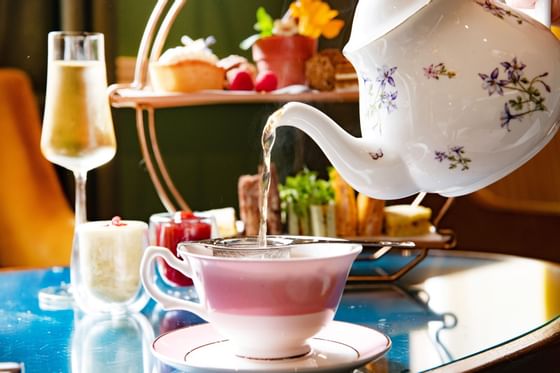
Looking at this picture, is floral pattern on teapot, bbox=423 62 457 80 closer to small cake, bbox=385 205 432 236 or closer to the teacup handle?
the teacup handle

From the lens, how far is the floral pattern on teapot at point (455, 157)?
0.93 m

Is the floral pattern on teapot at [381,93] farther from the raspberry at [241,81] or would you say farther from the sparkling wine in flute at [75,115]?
the raspberry at [241,81]

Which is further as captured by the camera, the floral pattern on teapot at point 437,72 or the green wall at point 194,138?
the green wall at point 194,138

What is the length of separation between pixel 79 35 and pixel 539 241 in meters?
2.48

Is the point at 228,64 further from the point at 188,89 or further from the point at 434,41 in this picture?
the point at 434,41

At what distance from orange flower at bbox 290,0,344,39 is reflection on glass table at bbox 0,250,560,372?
605mm

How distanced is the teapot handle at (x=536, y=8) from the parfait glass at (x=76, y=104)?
22.6 inches

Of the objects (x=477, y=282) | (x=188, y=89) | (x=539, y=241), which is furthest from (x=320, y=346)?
(x=539, y=241)

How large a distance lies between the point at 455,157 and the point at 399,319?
23 cm

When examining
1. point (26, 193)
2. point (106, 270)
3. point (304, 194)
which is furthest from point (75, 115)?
point (26, 193)

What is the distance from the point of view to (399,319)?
1.08 metres

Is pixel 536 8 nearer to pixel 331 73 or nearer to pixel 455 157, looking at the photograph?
pixel 455 157

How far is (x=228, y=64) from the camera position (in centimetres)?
194

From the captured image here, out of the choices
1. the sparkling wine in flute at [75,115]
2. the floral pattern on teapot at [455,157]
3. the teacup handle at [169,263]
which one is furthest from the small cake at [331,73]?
the teacup handle at [169,263]
